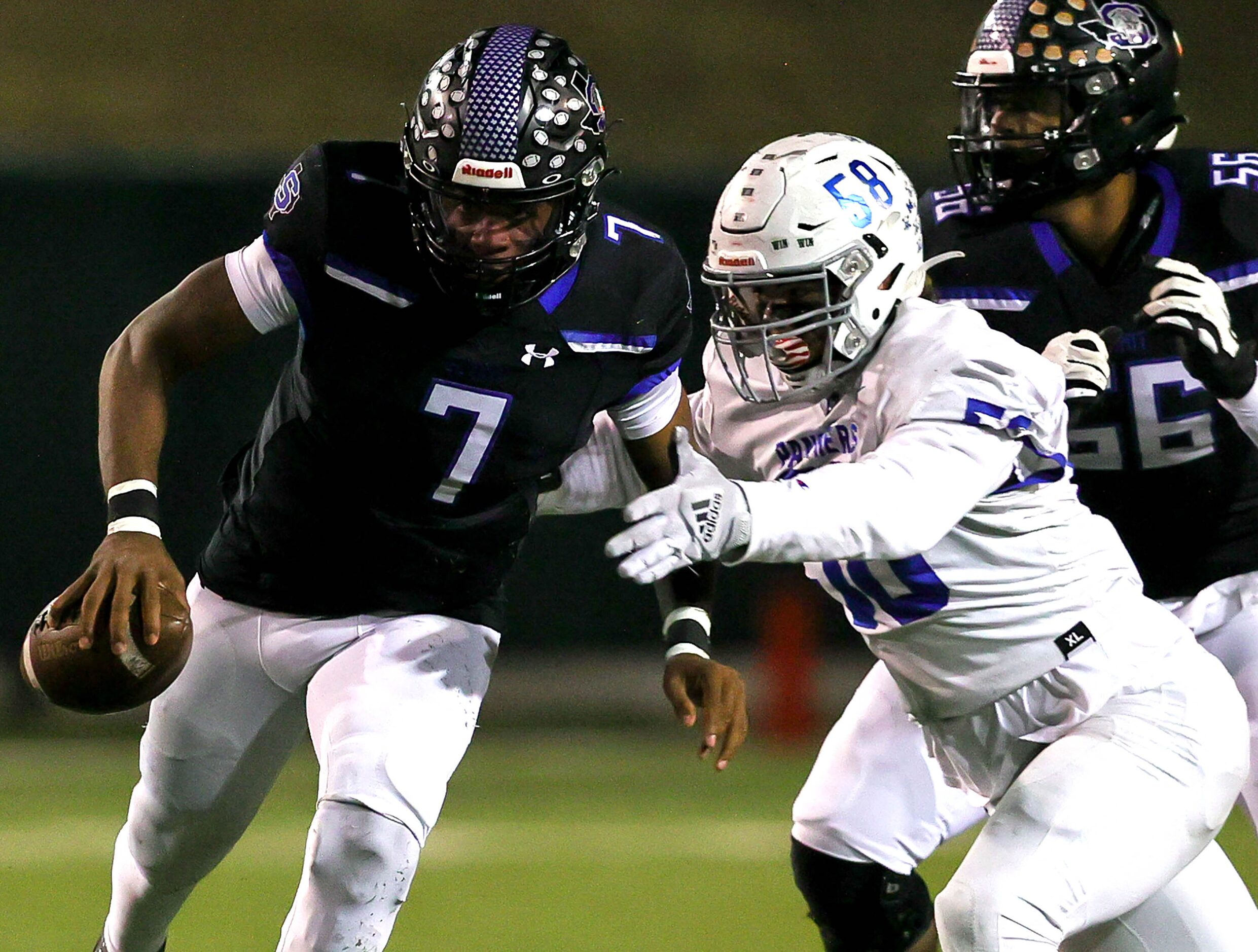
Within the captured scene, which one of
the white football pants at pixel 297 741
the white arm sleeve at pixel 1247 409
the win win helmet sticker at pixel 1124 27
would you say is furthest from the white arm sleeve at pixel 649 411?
the win win helmet sticker at pixel 1124 27

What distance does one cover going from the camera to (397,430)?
2.86m

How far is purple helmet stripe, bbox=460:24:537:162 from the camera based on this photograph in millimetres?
2727

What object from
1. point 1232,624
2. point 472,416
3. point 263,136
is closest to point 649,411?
point 472,416

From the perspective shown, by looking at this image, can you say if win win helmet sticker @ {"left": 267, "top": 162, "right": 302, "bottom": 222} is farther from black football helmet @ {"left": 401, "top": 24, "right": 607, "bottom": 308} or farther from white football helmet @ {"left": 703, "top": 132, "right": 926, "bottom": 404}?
white football helmet @ {"left": 703, "top": 132, "right": 926, "bottom": 404}

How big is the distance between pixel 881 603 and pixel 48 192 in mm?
4770

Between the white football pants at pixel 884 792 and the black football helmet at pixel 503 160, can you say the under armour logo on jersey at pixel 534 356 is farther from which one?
the white football pants at pixel 884 792

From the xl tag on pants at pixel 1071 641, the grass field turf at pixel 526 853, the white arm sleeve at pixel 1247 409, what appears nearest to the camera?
the xl tag on pants at pixel 1071 641

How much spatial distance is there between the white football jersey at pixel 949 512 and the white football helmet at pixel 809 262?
62 mm

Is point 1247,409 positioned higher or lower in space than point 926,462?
lower

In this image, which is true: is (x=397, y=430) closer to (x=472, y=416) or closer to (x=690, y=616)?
(x=472, y=416)

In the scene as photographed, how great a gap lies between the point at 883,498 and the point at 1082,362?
0.78m

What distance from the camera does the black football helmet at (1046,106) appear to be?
3283mm

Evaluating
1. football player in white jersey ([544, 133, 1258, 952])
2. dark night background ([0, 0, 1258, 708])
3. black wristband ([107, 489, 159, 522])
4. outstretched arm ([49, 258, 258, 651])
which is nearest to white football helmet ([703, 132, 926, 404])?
football player in white jersey ([544, 133, 1258, 952])

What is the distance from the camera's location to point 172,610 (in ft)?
8.30
